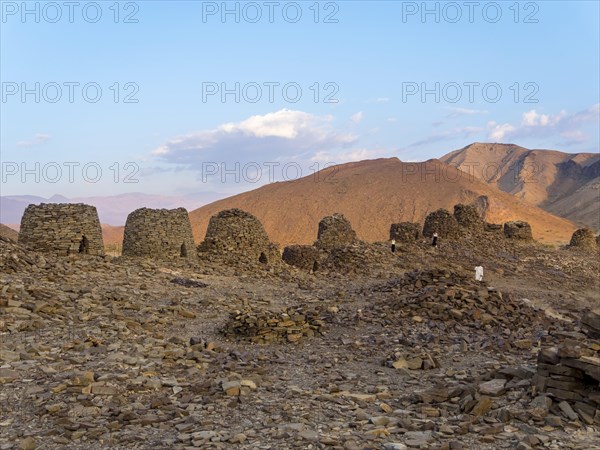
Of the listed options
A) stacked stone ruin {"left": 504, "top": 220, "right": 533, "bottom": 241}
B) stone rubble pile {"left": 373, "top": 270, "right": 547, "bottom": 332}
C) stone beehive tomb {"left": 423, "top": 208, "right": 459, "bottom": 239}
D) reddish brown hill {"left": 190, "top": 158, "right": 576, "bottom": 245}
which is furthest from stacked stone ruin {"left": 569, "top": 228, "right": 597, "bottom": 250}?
Result: stone rubble pile {"left": 373, "top": 270, "right": 547, "bottom": 332}

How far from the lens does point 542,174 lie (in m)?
104

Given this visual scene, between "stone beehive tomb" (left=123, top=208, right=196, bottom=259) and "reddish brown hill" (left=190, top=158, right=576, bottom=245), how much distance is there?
3112 centimetres

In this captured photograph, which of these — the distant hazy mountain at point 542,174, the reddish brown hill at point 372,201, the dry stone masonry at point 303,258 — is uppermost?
the distant hazy mountain at point 542,174

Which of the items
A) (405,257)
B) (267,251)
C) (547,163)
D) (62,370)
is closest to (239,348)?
(62,370)

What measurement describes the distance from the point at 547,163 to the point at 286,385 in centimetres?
11242

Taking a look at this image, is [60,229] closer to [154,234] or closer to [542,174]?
[154,234]

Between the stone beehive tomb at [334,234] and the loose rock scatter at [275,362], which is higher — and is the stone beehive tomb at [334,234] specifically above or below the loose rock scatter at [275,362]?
above

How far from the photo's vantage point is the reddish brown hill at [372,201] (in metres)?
51.8

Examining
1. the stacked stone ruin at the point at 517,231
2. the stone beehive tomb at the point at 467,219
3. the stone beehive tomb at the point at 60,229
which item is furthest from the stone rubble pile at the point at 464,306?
the stacked stone ruin at the point at 517,231

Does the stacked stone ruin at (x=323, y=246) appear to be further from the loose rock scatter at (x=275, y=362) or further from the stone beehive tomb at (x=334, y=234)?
the loose rock scatter at (x=275, y=362)

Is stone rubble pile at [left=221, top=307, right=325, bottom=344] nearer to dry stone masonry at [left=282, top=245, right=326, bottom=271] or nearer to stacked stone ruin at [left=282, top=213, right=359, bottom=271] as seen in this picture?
stacked stone ruin at [left=282, top=213, right=359, bottom=271]

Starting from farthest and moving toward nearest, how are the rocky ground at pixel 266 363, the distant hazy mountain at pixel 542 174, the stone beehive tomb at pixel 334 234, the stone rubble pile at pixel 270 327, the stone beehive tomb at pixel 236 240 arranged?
the distant hazy mountain at pixel 542 174, the stone beehive tomb at pixel 334 234, the stone beehive tomb at pixel 236 240, the stone rubble pile at pixel 270 327, the rocky ground at pixel 266 363

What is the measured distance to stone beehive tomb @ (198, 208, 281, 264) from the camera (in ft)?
59.2

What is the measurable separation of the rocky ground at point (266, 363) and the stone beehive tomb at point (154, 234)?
125cm
